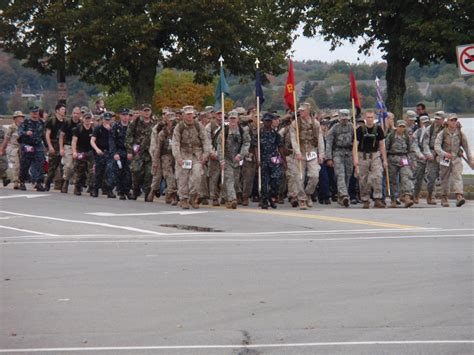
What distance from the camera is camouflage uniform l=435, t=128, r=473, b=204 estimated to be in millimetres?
24000

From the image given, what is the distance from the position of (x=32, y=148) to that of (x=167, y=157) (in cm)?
439

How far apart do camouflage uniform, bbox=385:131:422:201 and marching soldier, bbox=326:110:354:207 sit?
0.82 meters

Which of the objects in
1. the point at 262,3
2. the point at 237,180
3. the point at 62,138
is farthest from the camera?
the point at 262,3

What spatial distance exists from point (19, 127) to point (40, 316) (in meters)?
16.9

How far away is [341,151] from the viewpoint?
24094 millimetres

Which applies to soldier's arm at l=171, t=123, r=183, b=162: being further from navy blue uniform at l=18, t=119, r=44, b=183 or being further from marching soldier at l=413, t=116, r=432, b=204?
navy blue uniform at l=18, t=119, r=44, b=183

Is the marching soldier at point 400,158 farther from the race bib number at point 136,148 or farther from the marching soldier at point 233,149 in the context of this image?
the race bib number at point 136,148

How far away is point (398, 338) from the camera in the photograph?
31.3 ft

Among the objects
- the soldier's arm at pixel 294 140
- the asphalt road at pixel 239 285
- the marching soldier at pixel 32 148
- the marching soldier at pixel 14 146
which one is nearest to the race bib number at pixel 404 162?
the soldier's arm at pixel 294 140

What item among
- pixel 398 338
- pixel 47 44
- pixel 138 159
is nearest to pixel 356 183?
pixel 138 159

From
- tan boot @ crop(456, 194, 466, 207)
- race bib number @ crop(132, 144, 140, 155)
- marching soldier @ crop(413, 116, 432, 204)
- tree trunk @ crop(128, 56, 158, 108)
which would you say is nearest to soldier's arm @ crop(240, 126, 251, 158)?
race bib number @ crop(132, 144, 140, 155)

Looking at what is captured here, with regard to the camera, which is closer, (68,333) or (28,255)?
(68,333)

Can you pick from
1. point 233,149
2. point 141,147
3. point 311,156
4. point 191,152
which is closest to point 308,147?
point 311,156

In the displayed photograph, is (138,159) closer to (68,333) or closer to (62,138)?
(62,138)
